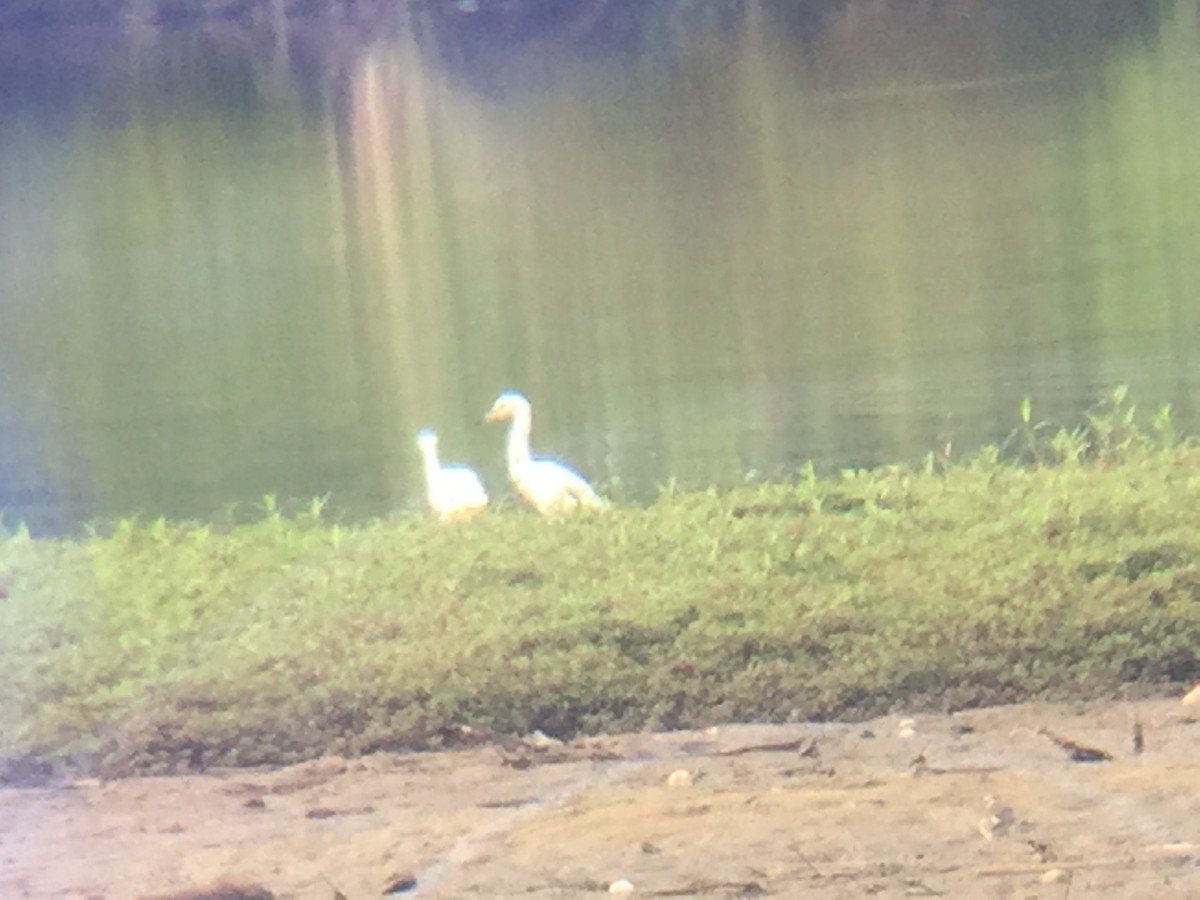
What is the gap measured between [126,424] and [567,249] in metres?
0.89

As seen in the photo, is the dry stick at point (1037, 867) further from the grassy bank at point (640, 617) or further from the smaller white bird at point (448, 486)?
the smaller white bird at point (448, 486)

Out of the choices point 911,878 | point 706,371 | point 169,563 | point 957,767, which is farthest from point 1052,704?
point 169,563

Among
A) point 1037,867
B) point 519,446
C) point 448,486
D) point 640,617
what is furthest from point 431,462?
point 1037,867

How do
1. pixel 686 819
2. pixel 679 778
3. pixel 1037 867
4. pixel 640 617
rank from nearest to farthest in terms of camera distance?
pixel 1037 867 → pixel 686 819 → pixel 679 778 → pixel 640 617

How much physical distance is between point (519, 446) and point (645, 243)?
1.46 ft

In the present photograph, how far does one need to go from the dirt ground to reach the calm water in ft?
1.70

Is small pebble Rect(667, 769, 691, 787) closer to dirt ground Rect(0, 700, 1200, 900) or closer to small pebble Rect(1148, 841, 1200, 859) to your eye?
dirt ground Rect(0, 700, 1200, 900)

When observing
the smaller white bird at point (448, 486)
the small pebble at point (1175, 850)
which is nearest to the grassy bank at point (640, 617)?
the smaller white bird at point (448, 486)

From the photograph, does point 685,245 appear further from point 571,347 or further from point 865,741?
point 865,741

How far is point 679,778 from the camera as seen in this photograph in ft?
5.98

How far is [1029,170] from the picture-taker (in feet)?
7.17

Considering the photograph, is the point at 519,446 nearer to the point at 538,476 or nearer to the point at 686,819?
the point at 538,476

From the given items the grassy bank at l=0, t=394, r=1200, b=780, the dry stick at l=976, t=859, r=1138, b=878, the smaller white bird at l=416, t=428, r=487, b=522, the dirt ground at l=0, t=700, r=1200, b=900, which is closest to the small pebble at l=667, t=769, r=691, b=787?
the dirt ground at l=0, t=700, r=1200, b=900

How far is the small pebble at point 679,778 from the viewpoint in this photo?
71.1 inches
